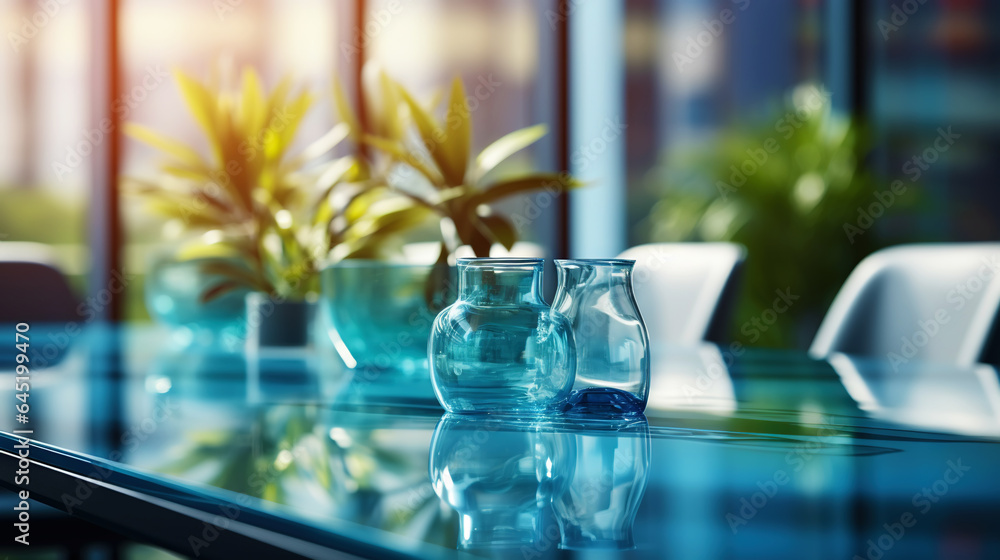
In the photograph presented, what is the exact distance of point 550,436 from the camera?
698mm

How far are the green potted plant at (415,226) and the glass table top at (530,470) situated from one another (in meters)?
0.07

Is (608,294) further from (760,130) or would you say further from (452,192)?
(760,130)

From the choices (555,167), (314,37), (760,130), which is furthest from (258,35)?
(760,130)

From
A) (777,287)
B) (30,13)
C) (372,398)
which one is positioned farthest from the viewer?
(777,287)

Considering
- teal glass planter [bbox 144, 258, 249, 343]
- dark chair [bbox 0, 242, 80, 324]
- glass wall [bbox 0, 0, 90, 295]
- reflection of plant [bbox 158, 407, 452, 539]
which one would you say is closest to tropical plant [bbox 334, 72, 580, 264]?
teal glass planter [bbox 144, 258, 249, 343]

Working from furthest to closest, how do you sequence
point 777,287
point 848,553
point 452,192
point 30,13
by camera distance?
point 777,287 < point 30,13 < point 452,192 < point 848,553

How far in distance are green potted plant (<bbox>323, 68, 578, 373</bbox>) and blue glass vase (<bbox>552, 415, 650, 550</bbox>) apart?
37 cm

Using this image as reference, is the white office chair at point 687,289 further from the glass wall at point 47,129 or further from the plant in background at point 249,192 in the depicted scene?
the glass wall at point 47,129

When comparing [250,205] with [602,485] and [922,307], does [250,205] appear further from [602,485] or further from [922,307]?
[922,307]

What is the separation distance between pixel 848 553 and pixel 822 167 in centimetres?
425

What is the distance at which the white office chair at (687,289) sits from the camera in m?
1.98

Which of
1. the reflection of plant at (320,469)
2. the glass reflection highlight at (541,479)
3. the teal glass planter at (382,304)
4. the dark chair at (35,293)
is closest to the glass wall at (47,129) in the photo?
the dark chair at (35,293)

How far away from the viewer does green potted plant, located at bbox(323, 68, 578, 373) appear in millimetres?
1082

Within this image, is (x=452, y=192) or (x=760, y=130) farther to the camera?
(x=760, y=130)
